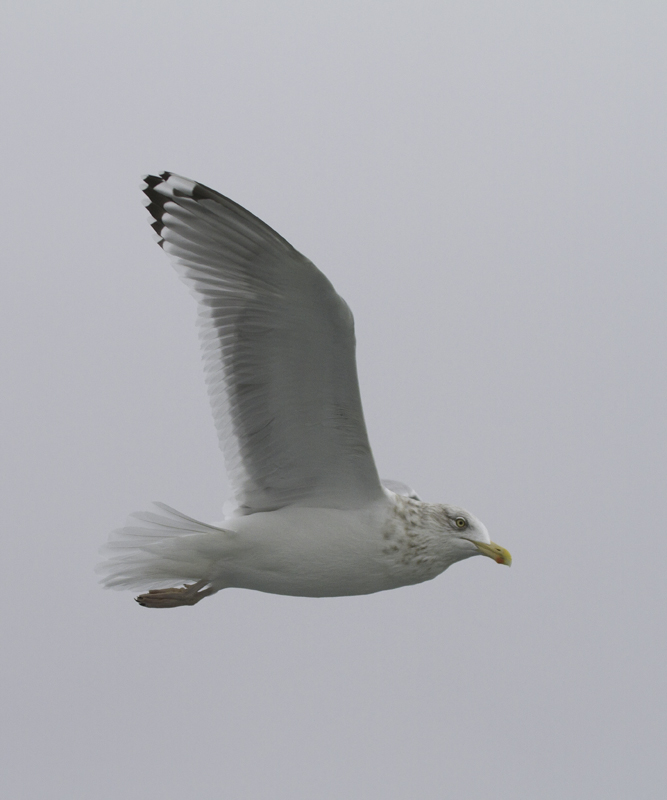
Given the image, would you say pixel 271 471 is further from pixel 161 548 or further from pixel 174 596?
pixel 174 596

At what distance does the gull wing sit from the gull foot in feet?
1.33

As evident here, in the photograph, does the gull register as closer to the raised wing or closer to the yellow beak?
the yellow beak

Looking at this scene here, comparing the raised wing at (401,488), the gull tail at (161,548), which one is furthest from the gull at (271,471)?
the raised wing at (401,488)

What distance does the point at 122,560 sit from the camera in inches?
179

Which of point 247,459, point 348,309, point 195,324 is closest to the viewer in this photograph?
point 348,309

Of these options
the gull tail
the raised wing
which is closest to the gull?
the gull tail

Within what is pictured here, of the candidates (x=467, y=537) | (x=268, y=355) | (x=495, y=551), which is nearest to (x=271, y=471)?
(x=268, y=355)

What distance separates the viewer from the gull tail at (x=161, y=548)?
450 centimetres

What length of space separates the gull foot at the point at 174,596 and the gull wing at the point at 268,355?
1.33 feet

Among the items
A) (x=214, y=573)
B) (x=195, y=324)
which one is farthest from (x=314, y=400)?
(x=214, y=573)

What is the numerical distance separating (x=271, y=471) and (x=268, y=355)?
59cm

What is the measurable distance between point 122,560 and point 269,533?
647 millimetres

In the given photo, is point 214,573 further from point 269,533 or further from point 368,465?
point 368,465

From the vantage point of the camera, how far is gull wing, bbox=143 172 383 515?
412cm
